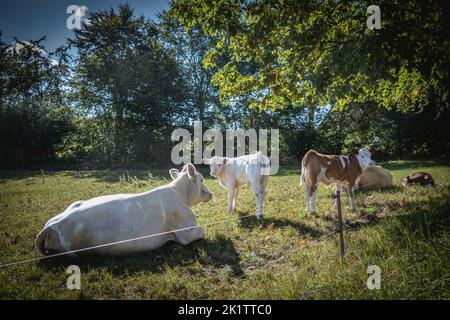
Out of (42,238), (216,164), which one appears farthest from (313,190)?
(42,238)

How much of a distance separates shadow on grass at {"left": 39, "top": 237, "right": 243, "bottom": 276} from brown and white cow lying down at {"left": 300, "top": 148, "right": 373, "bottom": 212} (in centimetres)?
346

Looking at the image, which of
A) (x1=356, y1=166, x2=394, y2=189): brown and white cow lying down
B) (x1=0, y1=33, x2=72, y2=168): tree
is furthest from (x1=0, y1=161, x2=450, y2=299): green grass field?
(x1=0, y1=33, x2=72, y2=168): tree

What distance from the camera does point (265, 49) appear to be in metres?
7.89

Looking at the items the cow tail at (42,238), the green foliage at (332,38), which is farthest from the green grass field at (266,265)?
the green foliage at (332,38)

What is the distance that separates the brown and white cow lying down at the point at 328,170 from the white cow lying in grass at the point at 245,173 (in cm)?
121

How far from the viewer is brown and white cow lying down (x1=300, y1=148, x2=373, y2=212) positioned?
7961mm

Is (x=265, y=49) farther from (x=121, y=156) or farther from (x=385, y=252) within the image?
(x=121, y=156)

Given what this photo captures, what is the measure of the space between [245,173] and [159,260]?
3.82 meters

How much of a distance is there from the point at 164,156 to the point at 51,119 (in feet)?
40.1

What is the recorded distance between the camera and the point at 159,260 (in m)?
4.98

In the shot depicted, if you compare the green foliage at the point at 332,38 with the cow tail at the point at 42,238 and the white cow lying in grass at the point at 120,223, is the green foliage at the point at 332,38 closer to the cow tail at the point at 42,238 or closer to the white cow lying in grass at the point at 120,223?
the white cow lying in grass at the point at 120,223

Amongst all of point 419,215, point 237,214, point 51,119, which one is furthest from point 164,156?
point 419,215

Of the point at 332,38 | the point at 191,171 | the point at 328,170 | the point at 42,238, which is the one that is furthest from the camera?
the point at 328,170

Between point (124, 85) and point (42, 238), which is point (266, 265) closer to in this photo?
point (42, 238)
